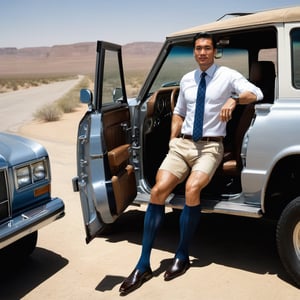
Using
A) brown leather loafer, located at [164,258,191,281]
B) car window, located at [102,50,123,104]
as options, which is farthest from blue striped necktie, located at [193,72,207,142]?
brown leather loafer, located at [164,258,191,281]

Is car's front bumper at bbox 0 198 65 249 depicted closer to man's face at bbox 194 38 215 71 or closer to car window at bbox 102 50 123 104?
car window at bbox 102 50 123 104

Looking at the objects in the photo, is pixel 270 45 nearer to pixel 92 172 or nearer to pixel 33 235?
pixel 92 172

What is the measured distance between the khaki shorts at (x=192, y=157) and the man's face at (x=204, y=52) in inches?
26.1

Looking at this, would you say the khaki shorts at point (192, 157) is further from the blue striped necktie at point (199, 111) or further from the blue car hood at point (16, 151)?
the blue car hood at point (16, 151)

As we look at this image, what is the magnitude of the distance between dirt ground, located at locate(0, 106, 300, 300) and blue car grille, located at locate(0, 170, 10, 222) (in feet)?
2.15

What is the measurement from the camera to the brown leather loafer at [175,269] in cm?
384

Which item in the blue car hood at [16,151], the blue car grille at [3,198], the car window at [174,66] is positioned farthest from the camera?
the car window at [174,66]

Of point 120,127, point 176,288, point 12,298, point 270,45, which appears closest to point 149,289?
point 176,288

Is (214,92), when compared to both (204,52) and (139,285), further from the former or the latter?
(139,285)

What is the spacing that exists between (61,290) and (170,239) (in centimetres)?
137

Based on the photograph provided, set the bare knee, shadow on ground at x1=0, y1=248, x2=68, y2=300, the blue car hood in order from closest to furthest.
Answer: the blue car hood
shadow on ground at x1=0, y1=248, x2=68, y2=300
the bare knee

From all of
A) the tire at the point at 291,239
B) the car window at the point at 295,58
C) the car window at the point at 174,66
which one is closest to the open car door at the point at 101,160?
the car window at the point at 174,66

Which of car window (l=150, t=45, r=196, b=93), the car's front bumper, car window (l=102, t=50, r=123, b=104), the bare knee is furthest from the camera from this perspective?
car window (l=150, t=45, r=196, b=93)

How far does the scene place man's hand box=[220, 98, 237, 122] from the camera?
12.4ft
